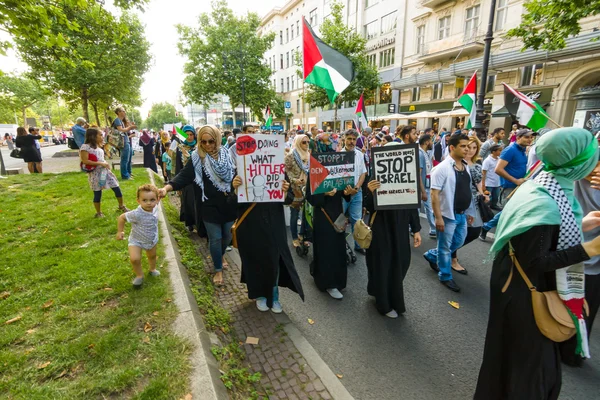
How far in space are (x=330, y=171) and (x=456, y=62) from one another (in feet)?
78.5

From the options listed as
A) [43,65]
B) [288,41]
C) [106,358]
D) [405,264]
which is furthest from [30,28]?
[288,41]

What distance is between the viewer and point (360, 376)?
2719 millimetres

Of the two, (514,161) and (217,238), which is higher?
(514,161)

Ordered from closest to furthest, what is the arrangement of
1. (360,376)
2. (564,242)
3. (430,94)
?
1. (564,242)
2. (360,376)
3. (430,94)

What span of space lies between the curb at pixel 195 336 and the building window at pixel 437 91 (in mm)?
25713

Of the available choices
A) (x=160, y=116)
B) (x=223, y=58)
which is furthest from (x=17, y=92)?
(x=160, y=116)

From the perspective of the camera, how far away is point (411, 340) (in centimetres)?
319

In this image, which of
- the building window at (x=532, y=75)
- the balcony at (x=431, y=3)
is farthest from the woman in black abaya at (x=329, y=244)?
the balcony at (x=431, y=3)

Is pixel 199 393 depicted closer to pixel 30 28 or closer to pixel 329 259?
pixel 329 259

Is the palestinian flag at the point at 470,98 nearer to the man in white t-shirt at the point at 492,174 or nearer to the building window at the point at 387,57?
the man in white t-shirt at the point at 492,174

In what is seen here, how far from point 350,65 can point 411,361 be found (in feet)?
12.4

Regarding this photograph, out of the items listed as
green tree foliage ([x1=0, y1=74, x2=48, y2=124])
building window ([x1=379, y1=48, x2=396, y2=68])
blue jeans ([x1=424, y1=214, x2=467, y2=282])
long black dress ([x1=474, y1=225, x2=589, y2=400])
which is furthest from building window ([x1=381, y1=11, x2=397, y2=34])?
green tree foliage ([x1=0, y1=74, x2=48, y2=124])

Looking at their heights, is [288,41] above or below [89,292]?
above

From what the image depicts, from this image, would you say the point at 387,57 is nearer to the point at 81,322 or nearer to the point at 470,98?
the point at 470,98
